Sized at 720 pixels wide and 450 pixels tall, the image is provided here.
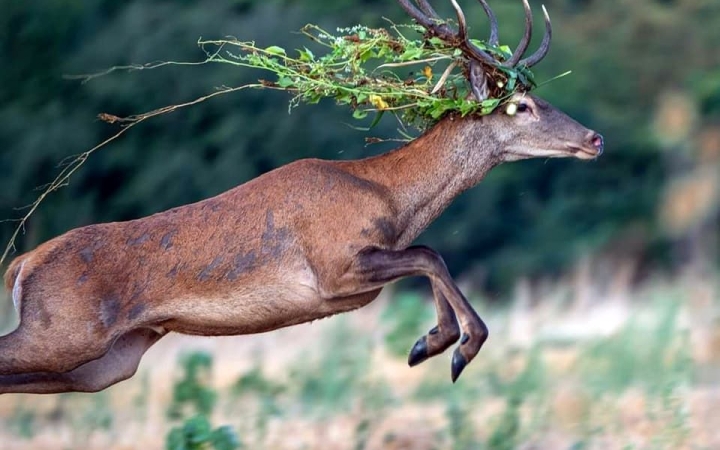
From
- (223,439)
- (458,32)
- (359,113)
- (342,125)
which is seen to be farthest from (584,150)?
(342,125)

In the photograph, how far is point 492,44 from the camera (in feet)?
30.7

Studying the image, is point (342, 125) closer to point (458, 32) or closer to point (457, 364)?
point (458, 32)

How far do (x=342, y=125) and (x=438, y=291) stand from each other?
14971 millimetres

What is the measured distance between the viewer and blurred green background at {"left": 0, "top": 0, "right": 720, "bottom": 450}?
1192 cm

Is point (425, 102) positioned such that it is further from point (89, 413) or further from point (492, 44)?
point (89, 413)

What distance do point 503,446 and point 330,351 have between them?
11.6ft

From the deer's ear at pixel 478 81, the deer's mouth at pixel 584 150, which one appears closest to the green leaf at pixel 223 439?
the deer's ear at pixel 478 81

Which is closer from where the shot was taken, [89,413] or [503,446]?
[503,446]

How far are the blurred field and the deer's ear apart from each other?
9.72ft

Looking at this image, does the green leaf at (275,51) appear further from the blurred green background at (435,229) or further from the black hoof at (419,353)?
the blurred green background at (435,229)

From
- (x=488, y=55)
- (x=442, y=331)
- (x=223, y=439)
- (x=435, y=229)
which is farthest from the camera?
(x=435, y=229)

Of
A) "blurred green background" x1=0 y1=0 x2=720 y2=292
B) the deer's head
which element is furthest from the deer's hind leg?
"blurred green background" x1=0 y1=0 x2=720 y2=292

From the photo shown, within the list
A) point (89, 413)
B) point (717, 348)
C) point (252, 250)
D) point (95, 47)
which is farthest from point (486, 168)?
point (95, 47)

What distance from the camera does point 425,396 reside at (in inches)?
507
